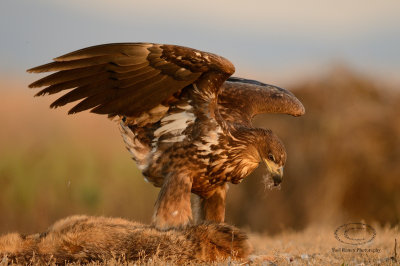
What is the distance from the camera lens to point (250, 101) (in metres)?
6.54

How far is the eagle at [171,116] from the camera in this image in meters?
5.11

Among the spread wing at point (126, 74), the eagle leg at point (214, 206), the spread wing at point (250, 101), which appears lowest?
the eagle leg at point (214, 206)

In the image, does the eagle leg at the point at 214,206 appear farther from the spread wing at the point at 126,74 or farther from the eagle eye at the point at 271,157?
the spread wing at the point at 126,74

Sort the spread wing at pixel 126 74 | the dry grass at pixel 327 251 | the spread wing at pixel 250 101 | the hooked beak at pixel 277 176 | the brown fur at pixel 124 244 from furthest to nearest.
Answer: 1. the spread wing at pixel 250 101
2. the hooked beak at pixel 277 176
3. the spread wing at pixel 126 74
4. the dry grass at pixel 327 251
5. the brown fur at pixel 124 244

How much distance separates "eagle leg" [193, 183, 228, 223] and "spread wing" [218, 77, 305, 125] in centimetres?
80

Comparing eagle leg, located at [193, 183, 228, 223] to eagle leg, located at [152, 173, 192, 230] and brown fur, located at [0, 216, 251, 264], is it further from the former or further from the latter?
brown fur, located at [0, 216, 251, 264]

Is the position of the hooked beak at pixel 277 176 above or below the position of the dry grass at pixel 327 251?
above

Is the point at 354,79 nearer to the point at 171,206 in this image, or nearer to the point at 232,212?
the point at 232,212

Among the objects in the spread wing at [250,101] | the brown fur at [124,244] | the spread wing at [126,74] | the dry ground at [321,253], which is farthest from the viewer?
the spread wing at [250,101]

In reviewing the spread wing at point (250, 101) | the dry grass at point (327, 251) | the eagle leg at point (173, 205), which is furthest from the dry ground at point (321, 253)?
→ the spread wing at point (250, 101)

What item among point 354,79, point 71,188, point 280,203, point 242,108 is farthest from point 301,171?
point 242,108

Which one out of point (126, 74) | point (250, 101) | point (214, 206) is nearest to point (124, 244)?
point (126, 74)

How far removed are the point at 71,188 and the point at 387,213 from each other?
20.8 ft

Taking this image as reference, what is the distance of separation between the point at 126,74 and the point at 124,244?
174 cm
